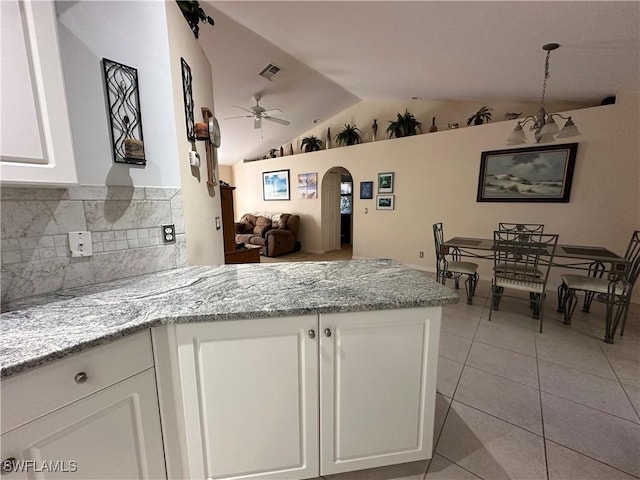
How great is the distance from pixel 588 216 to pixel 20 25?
16.3 ft

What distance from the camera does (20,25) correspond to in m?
0.83

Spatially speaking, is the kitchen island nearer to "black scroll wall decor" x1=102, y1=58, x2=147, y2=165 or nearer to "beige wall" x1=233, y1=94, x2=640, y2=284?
"black scroll wall decor" x1=102, y1=58, x2=147, y2=165

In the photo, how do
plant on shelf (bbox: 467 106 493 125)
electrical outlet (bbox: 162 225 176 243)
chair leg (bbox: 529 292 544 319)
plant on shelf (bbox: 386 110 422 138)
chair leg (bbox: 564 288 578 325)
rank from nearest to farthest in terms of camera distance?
electrical outlet (bbox: 162 225 176 243) → chair leg (bbox: 564 288 578 325) → chair leg (bbox: 529 292 544 319) → plant on shelf (bbox: 467 106 493 125) → plant on shelf (bbox: 386 110 422 138)

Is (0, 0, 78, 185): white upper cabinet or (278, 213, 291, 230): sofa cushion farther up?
(0, 0, 78, 185): white upper cabinet

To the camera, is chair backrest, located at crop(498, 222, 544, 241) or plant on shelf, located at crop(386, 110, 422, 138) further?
plant on shelf, located at crop(386, 110, 422, 138)

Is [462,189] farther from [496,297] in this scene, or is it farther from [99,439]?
[99,439]

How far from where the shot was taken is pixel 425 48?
104 inches

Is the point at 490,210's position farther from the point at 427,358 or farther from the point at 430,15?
the point at 427,358

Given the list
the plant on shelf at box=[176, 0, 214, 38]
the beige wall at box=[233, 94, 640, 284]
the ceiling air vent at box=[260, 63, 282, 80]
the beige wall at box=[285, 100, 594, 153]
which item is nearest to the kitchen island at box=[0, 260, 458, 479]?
the plant on shelf at box=[176, 0, 214, 38]

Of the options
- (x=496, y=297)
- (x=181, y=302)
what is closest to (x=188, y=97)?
(x=181, y=302)

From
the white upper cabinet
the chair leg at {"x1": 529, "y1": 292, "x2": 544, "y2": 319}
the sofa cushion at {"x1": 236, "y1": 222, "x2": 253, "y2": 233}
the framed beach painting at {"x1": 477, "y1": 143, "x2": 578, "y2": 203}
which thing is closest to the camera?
the white upper cabinet

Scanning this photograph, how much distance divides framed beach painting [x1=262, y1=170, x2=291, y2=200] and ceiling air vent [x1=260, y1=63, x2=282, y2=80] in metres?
2.80

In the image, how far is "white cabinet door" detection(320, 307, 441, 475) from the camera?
3.50 feet

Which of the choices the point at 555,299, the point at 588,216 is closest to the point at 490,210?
the point at 588,216
